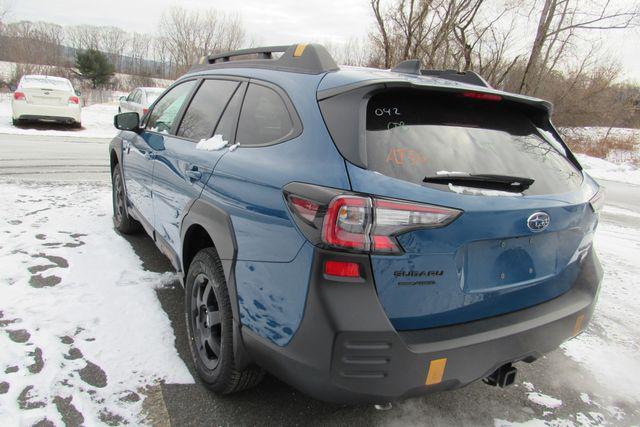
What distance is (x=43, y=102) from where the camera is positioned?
523 inches

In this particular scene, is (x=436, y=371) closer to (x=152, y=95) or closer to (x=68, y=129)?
(x=152, y=95)

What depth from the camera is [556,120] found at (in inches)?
888

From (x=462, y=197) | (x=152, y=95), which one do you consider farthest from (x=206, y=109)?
(x=152, y=95)

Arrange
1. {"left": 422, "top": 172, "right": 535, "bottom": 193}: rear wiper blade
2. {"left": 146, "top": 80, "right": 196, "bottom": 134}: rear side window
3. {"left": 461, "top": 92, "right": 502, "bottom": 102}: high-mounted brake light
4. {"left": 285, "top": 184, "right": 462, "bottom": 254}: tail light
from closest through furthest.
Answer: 1. {"left": 285, "top": 184, "right": 462, "bottom": 254}: tail light
2. {"left": 422, "top": 172, "right": 535, "bottom": 193}: rear wiper blade
3. {"left": 461, "top": 92, "right": 502, "bottom": 102}: high-mounted brake light
4. {"left": 146, "top": 80, "right": 196, "bottom": 134}: rear side window

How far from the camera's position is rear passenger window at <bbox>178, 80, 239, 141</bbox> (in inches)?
108

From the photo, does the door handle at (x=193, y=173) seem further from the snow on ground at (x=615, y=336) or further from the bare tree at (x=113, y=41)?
the bare tree at (x=113, y=41)

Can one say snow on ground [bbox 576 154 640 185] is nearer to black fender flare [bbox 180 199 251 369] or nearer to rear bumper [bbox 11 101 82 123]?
black fender flare [bbox 180 199 251 369]

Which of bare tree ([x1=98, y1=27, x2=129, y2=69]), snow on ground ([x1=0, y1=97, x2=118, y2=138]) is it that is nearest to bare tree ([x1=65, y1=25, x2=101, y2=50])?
bare tree ([x1=98, y1=27, x2=129, y2=69])

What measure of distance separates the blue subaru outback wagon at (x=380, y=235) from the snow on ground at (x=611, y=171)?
577 inches

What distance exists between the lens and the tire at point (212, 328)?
7.18ft

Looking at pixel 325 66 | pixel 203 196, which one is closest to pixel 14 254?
pixel 203 196

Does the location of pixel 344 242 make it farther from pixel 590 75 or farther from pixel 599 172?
pixel 590 75

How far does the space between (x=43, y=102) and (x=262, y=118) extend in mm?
13897

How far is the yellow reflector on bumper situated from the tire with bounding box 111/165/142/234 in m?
3.79
